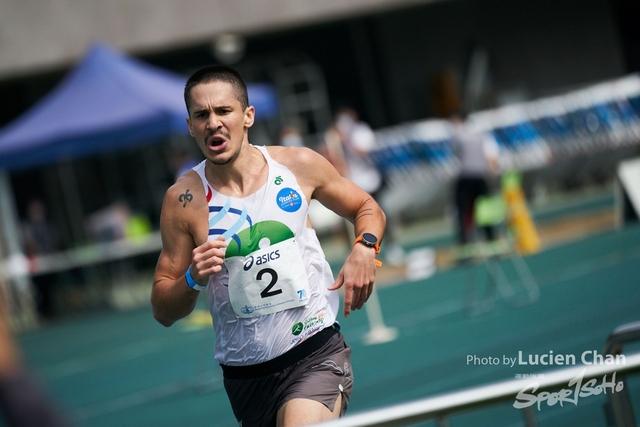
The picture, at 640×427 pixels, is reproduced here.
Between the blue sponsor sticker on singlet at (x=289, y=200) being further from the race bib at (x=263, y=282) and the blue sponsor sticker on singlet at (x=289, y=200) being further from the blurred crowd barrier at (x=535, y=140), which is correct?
the blurred crowd barrier at (x=535, y=140)

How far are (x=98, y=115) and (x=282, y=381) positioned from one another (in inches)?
477

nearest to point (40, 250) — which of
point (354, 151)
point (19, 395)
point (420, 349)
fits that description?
point (354, 151)

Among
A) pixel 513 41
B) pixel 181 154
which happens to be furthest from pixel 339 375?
pixel 513 41

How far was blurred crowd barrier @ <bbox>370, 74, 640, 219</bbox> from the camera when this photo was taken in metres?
23.3

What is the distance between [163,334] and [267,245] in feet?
37.1

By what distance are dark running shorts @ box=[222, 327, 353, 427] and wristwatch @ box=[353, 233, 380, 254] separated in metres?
0.45

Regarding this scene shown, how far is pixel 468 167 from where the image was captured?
49.2 ft

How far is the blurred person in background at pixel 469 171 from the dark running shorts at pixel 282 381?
35.1ft

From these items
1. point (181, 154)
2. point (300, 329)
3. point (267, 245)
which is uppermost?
point (181, 154)

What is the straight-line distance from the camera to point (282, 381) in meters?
4.21

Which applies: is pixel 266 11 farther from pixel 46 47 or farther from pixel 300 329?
pixel 300 329

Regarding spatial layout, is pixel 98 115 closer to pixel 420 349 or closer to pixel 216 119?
Result: pixel 420 349

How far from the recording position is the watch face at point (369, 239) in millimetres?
4246

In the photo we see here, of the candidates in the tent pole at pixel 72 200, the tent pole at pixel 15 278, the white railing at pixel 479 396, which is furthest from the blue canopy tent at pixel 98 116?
the white railing at pixel 479 396
